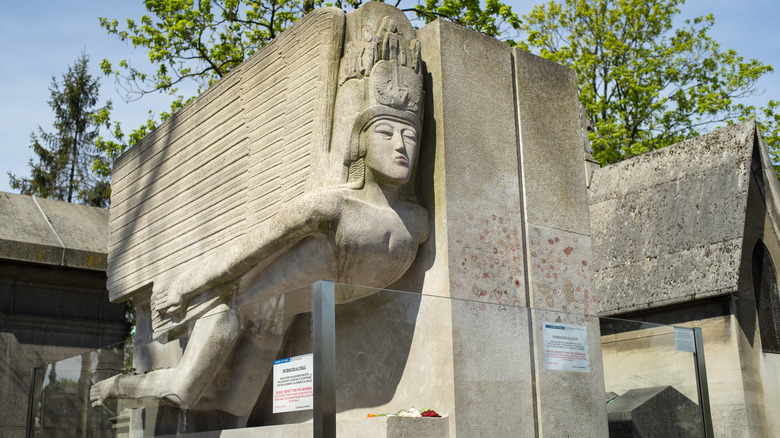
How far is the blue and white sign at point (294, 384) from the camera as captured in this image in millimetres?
4336

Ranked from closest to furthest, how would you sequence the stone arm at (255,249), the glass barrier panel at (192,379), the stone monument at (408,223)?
the glass barrier panel at (192,379) < the stone monument at (408,223) < the stone arm at (255,249)

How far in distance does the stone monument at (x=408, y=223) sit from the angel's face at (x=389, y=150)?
0.4 inches

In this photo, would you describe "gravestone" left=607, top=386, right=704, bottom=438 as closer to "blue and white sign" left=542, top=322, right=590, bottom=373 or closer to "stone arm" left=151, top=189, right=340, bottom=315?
"blue and white sign" left=542, top=322, right=590, bottom=373

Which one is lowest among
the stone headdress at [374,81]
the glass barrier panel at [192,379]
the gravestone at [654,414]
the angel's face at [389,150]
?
the gravestone at [654,414]

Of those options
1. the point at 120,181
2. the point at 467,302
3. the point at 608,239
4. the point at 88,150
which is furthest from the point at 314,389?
the point at 88,150

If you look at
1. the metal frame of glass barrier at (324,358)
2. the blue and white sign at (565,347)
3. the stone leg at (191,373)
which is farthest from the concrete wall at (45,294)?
the blue and white sign at (565,347)

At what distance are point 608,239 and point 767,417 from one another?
109 inches

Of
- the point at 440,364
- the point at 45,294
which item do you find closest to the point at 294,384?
the point at 440,364

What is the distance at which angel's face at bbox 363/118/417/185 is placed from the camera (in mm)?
5516

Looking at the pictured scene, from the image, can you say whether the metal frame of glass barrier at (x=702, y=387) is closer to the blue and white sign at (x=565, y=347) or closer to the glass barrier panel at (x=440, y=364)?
the blue and white sign at (x=565, y=347)

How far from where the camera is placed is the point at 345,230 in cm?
533

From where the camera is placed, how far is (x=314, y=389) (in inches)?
168

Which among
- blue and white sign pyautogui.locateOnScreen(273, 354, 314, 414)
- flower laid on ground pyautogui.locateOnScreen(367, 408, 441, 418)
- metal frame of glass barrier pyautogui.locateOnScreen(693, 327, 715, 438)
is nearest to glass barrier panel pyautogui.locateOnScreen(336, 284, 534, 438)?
flower laid on ground pyautogui.locateOnScreen(367, 408, 441, 418)

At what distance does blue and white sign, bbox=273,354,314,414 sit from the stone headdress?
1.45m
